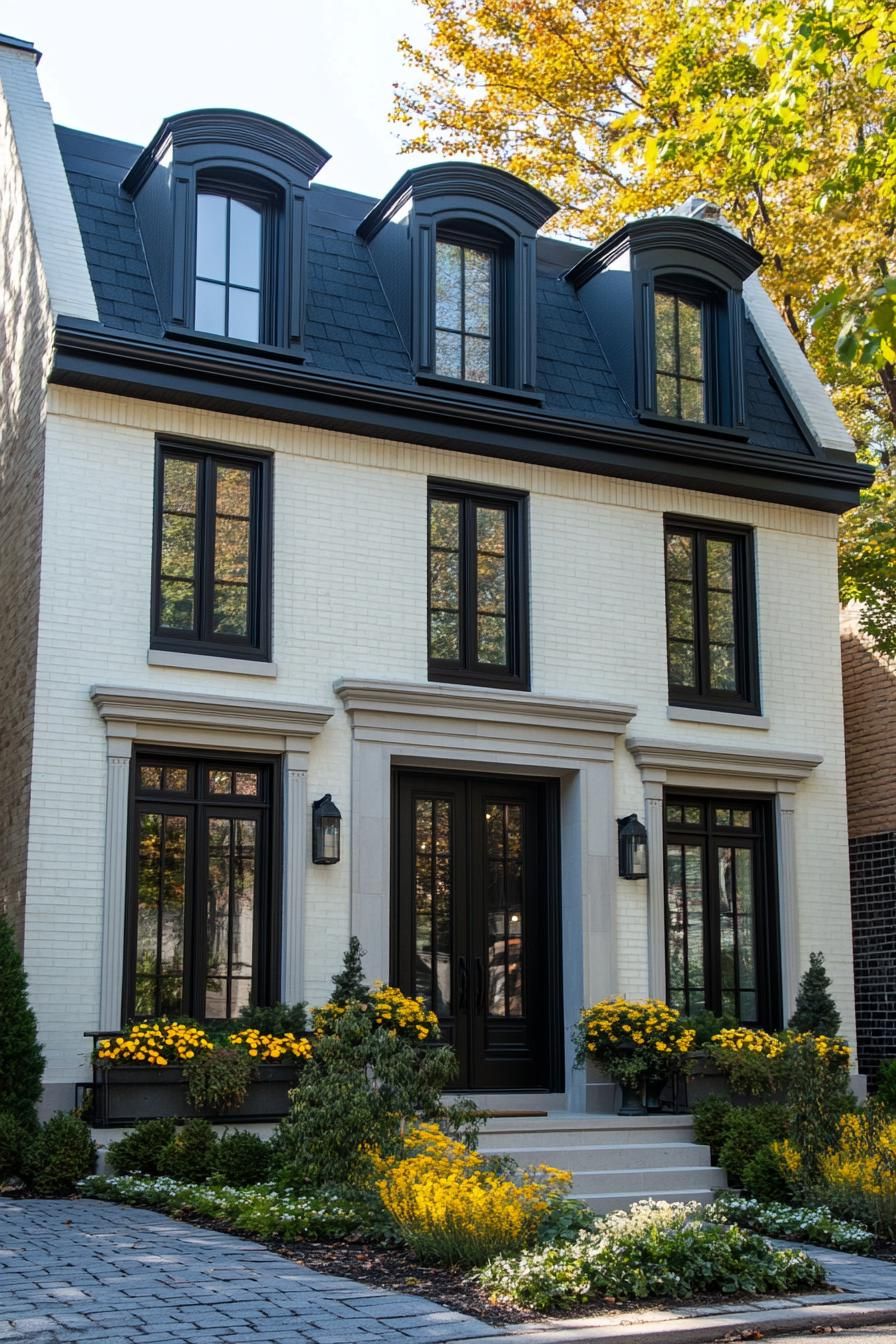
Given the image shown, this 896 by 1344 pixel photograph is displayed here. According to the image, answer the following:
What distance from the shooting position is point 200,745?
12.8 m

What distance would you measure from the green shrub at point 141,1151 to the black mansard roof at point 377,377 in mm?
5784

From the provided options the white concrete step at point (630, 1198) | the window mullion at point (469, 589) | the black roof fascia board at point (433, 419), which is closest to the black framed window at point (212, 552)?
the black roof fascia board at point (433, 419)

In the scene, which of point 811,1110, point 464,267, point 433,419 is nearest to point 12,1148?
point 811,1110

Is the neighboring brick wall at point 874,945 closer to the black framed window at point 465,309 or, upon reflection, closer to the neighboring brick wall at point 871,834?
the neighboring brick wall at point 871,834

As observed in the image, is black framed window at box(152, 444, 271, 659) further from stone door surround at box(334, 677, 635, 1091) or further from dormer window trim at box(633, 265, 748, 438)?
dormer window trim at box(633, 265, 748, 438)

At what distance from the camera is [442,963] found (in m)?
13.8

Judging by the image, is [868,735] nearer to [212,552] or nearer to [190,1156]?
[212,552]

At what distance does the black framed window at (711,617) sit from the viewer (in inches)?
604

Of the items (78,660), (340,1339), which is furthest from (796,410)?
(340,1339)

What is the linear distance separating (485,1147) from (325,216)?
28.6 ft

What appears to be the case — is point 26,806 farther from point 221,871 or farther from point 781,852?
point 781,852

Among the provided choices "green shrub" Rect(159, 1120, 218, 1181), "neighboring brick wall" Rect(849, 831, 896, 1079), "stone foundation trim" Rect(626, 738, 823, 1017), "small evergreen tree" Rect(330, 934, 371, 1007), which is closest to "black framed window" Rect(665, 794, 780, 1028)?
"stone foundation trim" Rect(626, 738, 823, 1017)

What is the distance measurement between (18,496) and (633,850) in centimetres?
619

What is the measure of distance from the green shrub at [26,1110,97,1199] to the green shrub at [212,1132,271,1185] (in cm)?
93
